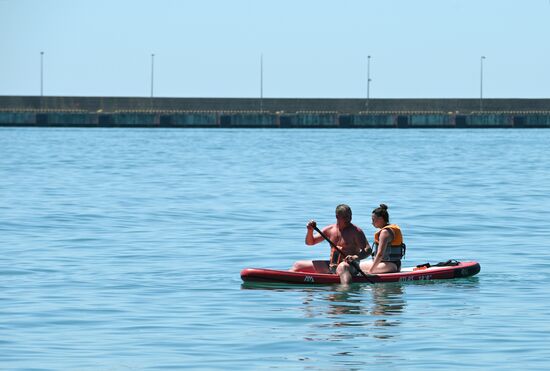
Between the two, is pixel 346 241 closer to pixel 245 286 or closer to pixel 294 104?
pixel 245 286

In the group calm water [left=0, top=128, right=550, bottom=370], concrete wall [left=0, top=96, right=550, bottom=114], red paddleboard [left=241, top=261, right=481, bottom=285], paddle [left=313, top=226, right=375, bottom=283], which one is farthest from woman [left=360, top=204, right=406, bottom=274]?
concrete wall [left=0, top=96, right=550, bottom=114]

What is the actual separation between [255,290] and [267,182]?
33.3 metres

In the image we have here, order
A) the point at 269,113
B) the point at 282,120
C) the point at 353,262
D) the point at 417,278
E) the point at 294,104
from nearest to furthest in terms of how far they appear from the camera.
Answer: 1. the point at 353,262
2. the point at 417,278
3. the point at 282,120
4. the point at 269,113
5. the point at 294,104

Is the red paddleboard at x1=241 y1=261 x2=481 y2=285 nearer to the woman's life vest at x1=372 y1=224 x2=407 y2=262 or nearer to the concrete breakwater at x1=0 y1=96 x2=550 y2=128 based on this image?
the woman's life vest at x1=372 y1=224 x2=407 y2=262

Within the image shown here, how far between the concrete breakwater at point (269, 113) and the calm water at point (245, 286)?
98791 mm

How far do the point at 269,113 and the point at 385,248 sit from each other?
138299 mm

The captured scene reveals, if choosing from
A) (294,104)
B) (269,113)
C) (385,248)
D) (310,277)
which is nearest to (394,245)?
(385,248)

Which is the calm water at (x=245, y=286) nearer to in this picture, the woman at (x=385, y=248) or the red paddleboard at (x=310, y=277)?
the red paddleboard at (x=310, y=277)

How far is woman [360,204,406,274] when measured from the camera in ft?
67.9

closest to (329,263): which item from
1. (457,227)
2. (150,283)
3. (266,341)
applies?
(150,283)

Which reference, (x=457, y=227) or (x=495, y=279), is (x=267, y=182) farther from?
(x=495, y=279)

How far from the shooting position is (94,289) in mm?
20781

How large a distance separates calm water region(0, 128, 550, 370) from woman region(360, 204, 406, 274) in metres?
0.40

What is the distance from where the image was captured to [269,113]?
159m
